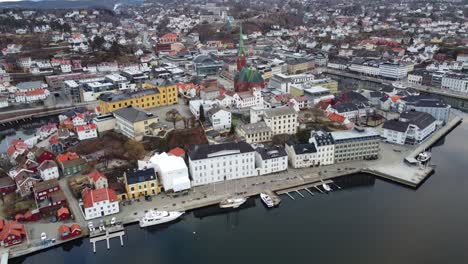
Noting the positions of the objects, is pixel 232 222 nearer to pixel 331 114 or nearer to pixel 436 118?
pixel 331 114

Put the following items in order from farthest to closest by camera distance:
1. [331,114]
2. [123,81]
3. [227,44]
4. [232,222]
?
[227,44], [123,81], [331,114], [232,222]

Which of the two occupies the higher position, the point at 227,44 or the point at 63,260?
the point at 227,44

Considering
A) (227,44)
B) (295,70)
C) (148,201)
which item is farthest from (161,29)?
(148,201)

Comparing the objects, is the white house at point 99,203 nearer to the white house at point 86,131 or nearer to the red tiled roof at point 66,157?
the red tiled roof at point 66,157

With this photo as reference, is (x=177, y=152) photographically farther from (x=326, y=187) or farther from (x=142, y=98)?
(x=142, y=98)

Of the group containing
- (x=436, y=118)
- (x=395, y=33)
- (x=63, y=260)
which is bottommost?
(x=63, y=260)

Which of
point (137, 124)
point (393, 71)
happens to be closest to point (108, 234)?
point (137, 124)

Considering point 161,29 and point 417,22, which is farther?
point 161,29
